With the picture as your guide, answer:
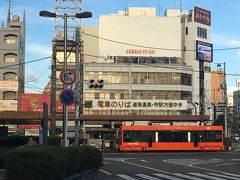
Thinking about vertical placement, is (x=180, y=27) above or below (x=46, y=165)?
above

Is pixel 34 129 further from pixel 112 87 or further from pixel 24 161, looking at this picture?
pixel 24 161

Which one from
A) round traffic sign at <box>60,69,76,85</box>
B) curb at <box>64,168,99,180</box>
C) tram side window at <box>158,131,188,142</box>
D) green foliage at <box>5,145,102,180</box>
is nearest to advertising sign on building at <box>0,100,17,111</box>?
tram side window at <box>158,131,188,142</box>

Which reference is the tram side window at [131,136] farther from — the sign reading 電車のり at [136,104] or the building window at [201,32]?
the building window at [201,32]

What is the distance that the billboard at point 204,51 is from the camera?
341 feet

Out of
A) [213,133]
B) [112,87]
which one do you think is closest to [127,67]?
[112,87]

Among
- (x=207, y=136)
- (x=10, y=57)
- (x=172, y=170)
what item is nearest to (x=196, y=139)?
(x=207, y=136)

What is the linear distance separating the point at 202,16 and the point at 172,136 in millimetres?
57873

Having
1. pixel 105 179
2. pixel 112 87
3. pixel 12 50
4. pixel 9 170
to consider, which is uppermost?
pixel 12 50

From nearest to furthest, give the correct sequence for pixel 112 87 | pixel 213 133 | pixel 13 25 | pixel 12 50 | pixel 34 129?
pixel 213 133, pixel 34 129, pixel 112 87, pixel 12 50, pixel 13 25

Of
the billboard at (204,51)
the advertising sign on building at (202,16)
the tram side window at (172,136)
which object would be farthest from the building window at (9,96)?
the tram side window at (172,136)

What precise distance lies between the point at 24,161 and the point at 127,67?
8450 centimetres

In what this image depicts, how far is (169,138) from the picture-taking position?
55594 mm

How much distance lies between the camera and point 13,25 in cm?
12056

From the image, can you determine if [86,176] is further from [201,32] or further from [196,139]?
[201,32]
